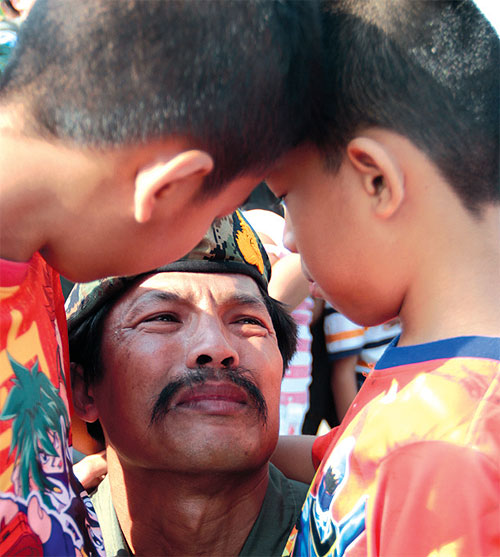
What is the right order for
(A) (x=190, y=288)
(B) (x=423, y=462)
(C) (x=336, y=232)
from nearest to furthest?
(B) (x=423, y=462)
(C) (x=336, y=232)
(A) (x=190, y=288)

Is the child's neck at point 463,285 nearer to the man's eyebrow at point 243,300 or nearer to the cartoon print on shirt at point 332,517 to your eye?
the cartoon print on shirt at point 332,517

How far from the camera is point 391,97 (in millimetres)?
1231

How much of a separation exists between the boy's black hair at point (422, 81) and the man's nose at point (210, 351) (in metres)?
0.92

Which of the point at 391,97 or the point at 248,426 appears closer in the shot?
the point at 391,97

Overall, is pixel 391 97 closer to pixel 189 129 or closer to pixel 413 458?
pixel 189 129

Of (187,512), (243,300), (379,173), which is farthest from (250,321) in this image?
(379,173)

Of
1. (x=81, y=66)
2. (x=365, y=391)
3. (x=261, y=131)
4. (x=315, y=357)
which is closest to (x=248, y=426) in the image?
(x=365, y=391)

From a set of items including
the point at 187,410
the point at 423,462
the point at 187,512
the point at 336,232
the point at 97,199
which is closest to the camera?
the point at 423,462

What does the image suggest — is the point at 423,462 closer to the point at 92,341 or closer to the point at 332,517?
the point at 332,517

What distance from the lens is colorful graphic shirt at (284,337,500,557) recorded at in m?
1.02

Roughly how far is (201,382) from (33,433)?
793 mm

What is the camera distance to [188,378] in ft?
6.51

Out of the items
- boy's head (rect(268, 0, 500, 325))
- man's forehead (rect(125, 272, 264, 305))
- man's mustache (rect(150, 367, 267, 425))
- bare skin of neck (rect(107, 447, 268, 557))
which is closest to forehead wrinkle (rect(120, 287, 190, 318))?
man's forehead (rect(125, 272, 264, 305))

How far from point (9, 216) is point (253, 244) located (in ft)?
4.81
